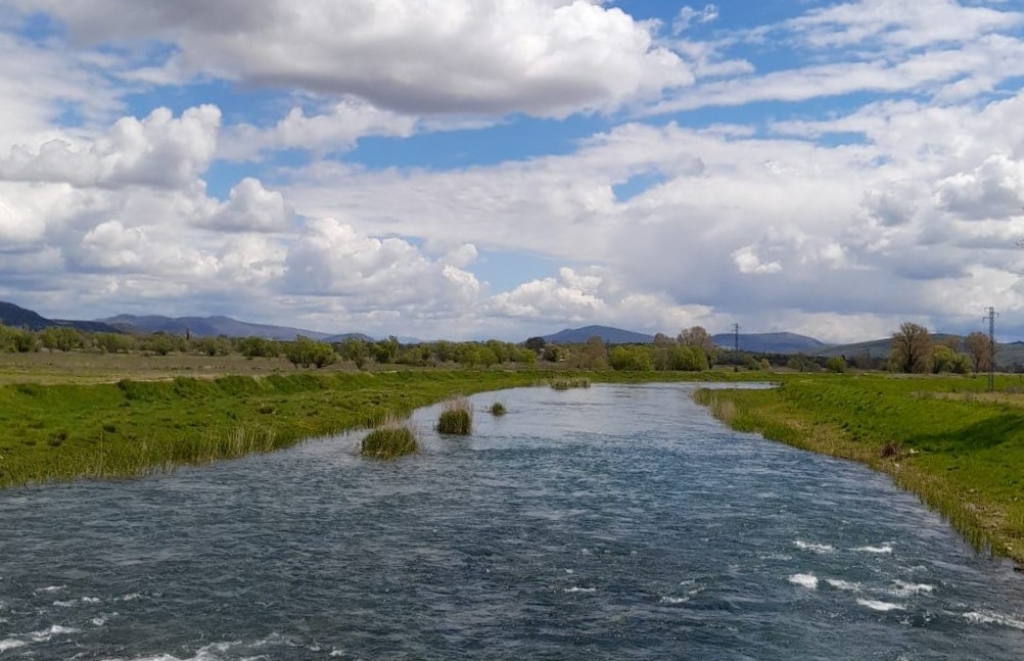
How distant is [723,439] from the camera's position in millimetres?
58219

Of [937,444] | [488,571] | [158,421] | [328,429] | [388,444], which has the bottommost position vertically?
[488,571]

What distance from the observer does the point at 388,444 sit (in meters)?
46.2

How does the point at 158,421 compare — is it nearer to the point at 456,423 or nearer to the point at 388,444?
the point at 388,444

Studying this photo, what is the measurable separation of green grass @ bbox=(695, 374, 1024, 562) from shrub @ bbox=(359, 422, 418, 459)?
26232 millimetres

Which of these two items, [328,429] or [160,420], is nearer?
[160,420]

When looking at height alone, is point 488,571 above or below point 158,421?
below

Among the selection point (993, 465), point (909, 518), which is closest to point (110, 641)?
point (909, 518)

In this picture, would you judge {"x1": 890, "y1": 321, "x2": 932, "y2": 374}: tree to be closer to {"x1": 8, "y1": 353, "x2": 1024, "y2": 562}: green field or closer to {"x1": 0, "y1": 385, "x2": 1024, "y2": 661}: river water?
{"x1": 8, "y1": 353, "x2": 1024, "y2": 562}: green field

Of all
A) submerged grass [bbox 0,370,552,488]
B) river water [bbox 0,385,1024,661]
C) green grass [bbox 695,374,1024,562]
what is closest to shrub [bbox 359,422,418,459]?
river water [bbox 0,385,1024,661]

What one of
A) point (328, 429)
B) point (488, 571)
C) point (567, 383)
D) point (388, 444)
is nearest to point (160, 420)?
point (328, 429)

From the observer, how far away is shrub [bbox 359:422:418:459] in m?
45.7

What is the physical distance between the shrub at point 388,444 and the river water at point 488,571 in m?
5.60

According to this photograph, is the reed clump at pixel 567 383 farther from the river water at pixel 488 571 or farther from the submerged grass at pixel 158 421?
the river water at pixel 488 571

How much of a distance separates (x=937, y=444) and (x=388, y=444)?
3143cm
